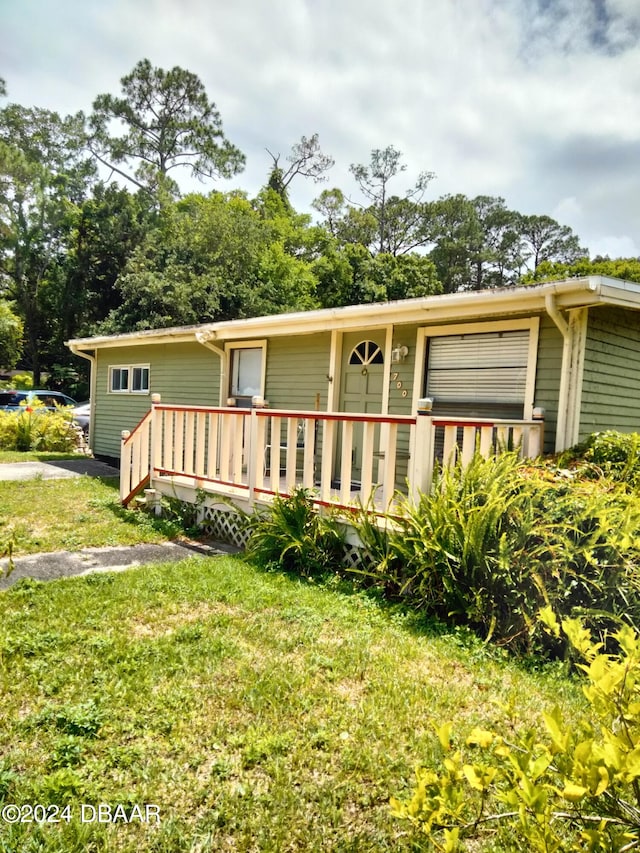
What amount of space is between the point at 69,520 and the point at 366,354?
437 centimetres

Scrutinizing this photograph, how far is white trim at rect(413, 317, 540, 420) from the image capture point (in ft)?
17.8

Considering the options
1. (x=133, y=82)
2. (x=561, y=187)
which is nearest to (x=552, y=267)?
(x=561, y=187)

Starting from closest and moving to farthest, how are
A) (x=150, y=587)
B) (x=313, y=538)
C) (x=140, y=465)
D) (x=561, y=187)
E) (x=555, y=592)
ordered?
1. (x=555, y=592)
2. (x=150, y=587)
3. (x=313, y=538)
4. (x=140, y=465)
5. (x=561, y=187)

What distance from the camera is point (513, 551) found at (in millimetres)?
3420

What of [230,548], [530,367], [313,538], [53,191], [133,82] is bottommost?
[230,548]

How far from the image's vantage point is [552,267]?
2844cm

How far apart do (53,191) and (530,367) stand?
2986 cm

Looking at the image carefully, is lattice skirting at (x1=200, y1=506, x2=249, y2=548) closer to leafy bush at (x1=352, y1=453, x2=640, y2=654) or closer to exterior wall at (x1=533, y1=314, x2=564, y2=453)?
leafy bush at (x1=352, y1=453, x2=640, y2=654)

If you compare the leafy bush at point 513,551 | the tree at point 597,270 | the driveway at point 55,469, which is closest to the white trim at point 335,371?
the leafy bush at point 513,551

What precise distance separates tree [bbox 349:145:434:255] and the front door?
26298mm

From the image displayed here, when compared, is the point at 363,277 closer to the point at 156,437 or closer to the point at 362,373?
the point at 362,373

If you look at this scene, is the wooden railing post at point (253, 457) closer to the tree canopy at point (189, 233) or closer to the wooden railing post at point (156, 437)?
the wooden railing post at point (156, 437)

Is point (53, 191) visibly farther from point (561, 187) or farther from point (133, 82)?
point (561, 187)

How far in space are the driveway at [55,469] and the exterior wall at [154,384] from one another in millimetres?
827
